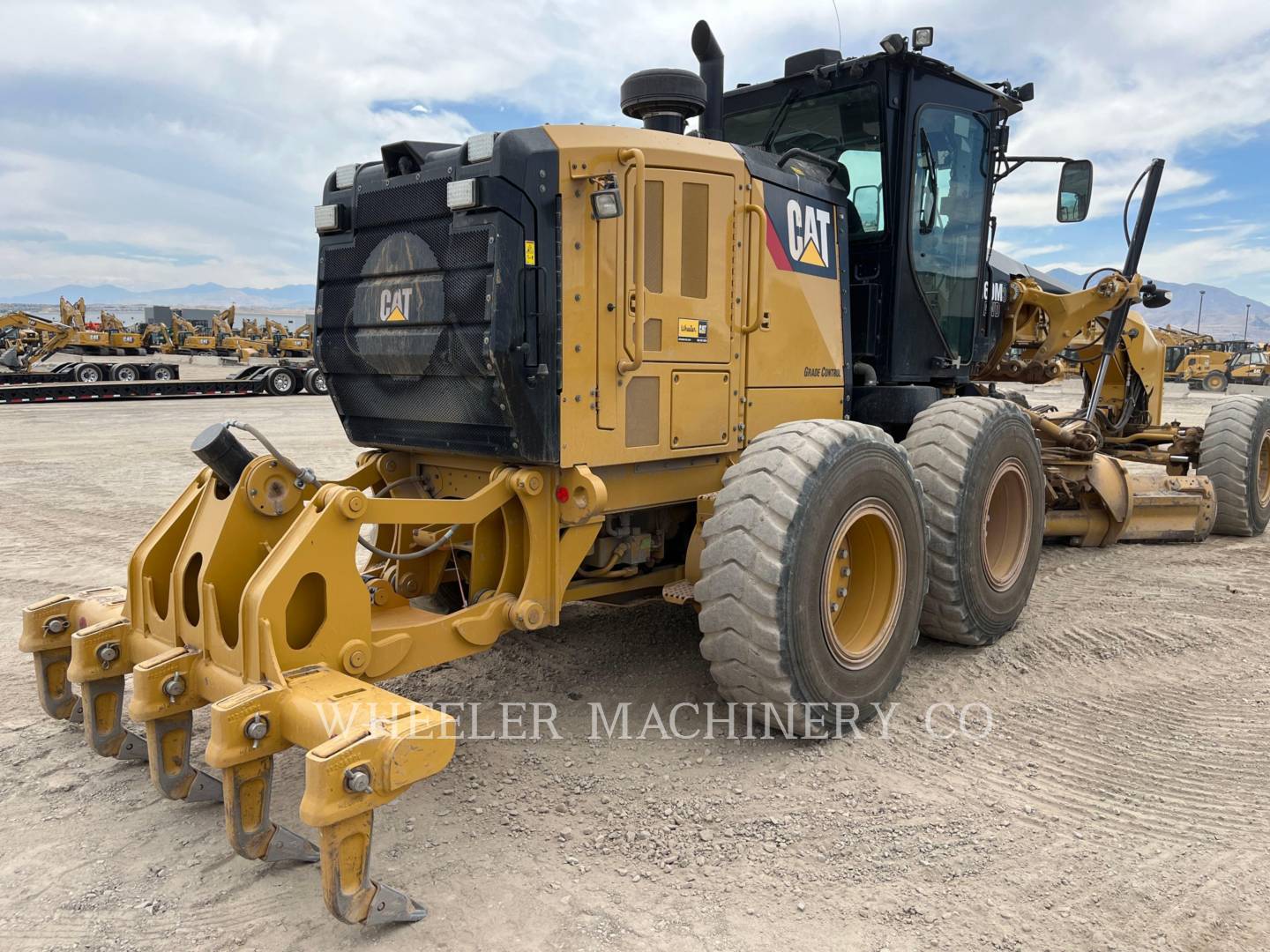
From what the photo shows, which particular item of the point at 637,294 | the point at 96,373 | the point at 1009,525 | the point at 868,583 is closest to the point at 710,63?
the point at 637,294

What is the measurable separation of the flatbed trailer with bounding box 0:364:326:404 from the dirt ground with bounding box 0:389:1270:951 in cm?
2036

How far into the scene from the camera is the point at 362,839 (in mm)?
2652

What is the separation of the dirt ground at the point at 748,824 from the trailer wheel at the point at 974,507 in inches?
10.0

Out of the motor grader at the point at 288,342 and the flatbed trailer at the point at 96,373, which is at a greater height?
the motor grader at the point at 288,342

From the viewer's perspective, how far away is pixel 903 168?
511cm

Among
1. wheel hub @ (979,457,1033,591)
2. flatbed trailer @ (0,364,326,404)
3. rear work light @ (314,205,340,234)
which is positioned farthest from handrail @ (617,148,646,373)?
flatbed trailer @ (0,364,326,404)

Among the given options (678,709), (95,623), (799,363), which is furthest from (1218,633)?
(95,623)

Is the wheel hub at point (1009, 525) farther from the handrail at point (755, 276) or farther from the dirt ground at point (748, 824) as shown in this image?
the handrail at point (755, 276)

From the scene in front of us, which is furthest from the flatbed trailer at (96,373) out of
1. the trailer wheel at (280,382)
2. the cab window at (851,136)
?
the cab window at (851,136)

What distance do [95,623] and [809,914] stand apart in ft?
9.66

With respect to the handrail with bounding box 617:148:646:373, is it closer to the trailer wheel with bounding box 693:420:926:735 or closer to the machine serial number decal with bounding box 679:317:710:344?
the machine serial number decal with bounding box 679:317:710:344

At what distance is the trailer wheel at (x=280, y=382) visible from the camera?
25.7 metres

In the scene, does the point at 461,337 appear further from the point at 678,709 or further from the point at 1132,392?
the point at 1132,392

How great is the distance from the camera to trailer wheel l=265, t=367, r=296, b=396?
25703 millimetres
